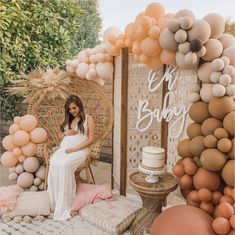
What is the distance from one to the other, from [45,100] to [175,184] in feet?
7.23

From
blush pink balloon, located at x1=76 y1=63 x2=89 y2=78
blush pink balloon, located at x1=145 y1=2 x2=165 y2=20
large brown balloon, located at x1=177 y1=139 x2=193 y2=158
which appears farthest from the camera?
blush pink balloon, located at x1=76 y1=63 x2=89 y2=78

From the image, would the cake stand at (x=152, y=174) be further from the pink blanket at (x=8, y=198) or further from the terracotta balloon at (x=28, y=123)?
the terracotta balloon at (x=28, y=123)

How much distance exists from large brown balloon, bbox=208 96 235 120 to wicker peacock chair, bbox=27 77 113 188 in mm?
1394

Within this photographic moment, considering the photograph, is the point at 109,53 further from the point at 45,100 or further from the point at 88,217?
the point at 88,217

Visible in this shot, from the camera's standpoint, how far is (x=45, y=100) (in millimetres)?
3883

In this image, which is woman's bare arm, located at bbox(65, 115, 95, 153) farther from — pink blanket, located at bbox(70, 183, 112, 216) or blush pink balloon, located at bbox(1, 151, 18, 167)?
blush pink balloon, located at bbox(1, 151, 18, 167)

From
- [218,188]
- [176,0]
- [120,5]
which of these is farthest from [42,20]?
[218,188]

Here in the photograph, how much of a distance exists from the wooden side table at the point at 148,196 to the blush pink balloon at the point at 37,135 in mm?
1355

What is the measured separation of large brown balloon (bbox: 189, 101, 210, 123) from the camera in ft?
8.11

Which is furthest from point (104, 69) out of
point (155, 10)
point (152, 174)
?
point (152, 174)

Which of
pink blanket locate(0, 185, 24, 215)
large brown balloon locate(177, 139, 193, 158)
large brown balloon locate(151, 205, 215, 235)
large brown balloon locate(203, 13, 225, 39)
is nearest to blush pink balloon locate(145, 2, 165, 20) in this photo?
large brown balloon locate(203, 13, 225, 39)

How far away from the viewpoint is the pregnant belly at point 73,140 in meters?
3.18

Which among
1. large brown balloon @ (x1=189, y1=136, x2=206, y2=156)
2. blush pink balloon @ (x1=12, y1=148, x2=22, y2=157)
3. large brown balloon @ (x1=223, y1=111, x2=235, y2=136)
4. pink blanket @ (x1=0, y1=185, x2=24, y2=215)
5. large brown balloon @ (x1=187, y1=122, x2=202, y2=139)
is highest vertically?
large brown balloon @ (x1=223, y1=111, x2=235, y2=136)

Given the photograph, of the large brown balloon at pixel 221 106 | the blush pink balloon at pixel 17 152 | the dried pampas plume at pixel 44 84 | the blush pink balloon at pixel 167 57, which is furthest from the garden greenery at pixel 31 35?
the large brown balloon at pixel 221 106
